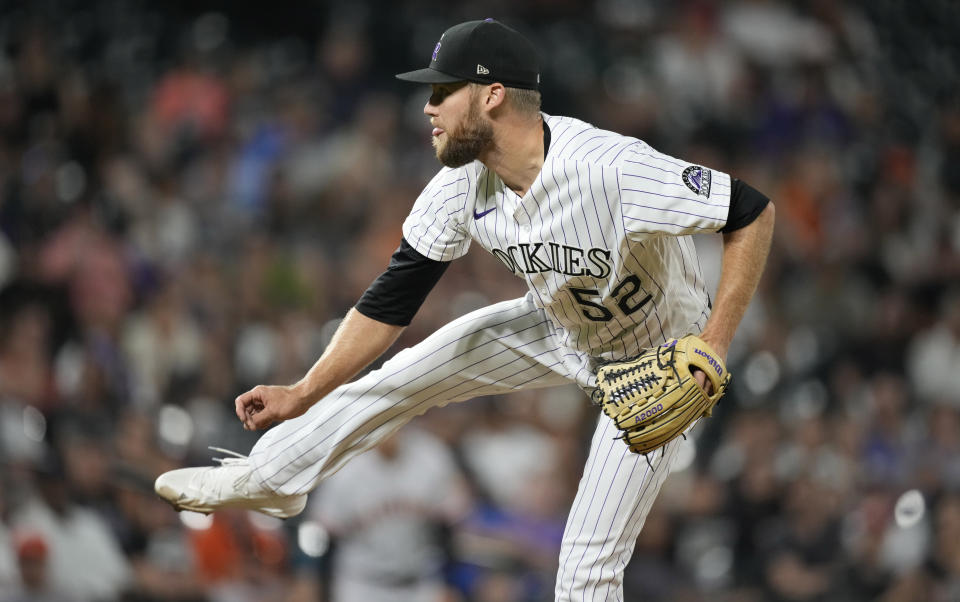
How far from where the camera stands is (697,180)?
2385 mm

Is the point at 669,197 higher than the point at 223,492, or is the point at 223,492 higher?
the point at 669,197

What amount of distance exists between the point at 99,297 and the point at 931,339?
4.06 meters

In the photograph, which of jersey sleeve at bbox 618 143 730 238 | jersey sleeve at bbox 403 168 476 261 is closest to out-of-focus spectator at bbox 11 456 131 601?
jersey sleeve at bbox 403 168 476 261

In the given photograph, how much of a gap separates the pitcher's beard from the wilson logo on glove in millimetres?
571

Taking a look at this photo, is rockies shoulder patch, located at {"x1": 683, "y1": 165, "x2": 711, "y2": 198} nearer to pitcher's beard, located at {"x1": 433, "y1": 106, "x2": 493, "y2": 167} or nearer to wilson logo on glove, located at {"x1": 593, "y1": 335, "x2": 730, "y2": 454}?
wilson logo on glove, located at {"x1": 593, "y1": 335, "x2": 730, "y2": 454}

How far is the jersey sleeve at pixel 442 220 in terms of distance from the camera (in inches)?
106

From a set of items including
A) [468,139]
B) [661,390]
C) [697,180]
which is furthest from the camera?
[468,139]

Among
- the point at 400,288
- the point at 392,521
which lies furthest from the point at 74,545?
the point at 400,288

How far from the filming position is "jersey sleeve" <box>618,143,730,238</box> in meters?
2.35

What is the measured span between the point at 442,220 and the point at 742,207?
709 millimetres

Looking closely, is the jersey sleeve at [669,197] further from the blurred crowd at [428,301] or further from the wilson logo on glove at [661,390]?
the blurred crowd at [428,301]

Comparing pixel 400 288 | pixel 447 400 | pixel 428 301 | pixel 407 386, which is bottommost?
pixel 428 301

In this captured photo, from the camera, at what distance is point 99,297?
536cm

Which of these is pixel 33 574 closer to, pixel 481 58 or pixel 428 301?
pixel 428 301
